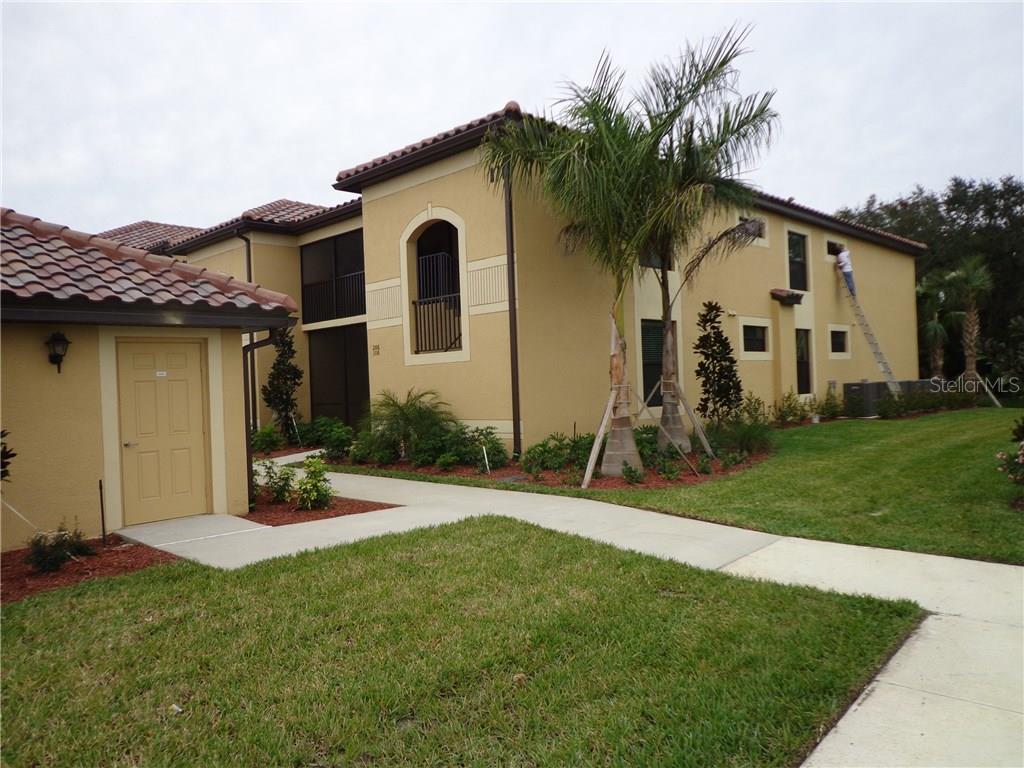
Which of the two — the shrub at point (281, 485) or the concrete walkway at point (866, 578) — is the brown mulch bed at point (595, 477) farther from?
the shrub at point (281, 485)

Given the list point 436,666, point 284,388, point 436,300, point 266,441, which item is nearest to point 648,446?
point 436,300

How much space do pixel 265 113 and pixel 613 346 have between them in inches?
429

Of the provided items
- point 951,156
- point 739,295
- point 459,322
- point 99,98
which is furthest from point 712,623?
point 951,156

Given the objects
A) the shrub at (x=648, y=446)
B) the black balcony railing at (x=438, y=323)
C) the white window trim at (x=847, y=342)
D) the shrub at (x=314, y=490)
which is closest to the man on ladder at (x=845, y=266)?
the white window trim at (x=847, y=342)

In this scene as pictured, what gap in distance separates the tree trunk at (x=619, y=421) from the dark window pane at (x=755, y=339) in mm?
9136

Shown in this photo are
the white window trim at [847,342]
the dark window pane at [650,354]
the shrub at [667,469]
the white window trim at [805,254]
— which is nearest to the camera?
the shrub at [667,469]

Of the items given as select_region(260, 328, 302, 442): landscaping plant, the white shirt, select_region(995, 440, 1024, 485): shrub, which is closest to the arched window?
select_region(260, 328, 302, 442): landscaping plant

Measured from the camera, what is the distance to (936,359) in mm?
27078

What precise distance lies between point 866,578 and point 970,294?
25.1 m

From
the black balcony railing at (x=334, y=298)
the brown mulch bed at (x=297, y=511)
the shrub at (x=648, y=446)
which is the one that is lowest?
the brown mulch bed at (x=297, y=511)

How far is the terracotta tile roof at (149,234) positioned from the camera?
20.7m

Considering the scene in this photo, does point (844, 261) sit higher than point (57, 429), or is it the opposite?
point (844, 261)

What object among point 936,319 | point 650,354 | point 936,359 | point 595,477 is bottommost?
point 595,477

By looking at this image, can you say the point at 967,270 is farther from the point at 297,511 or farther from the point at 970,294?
the point at 297,511
